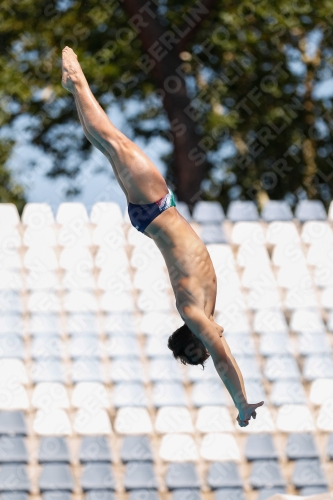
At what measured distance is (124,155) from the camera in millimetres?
5121

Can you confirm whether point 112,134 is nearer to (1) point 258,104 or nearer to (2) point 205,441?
(2) point 205,441

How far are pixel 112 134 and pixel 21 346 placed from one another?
4.43m

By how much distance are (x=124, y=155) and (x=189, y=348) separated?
127cm

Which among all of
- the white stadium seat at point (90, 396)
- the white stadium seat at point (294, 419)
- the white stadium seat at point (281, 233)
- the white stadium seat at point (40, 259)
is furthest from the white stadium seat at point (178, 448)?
A: the white stadium seat at point (281, 233)

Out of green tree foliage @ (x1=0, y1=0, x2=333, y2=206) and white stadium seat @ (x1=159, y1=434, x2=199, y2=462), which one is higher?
white stadium seat @ (x1=159, y1=434, x2=199, y2=462)

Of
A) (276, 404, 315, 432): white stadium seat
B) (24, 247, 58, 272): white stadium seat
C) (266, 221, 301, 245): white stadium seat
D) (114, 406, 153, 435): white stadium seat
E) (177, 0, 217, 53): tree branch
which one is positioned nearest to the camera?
(114, 406, 153, 435): white stadium seat

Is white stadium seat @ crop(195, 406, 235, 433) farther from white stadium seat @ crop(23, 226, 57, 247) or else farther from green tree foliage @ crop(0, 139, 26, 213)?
green tree foliage @ crop(0, 139, 26, 213)

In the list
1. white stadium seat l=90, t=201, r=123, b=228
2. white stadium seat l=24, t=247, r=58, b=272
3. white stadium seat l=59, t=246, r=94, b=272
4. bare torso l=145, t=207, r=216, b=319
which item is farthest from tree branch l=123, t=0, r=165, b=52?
bare torso l=145, t=207, r=216, b=319

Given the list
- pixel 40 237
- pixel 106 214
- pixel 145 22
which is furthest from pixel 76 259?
pixel 145 22

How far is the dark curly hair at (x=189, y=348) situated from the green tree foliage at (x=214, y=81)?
9.98 meters

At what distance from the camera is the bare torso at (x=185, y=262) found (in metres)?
5.00

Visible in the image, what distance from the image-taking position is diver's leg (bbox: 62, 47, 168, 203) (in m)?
5.12

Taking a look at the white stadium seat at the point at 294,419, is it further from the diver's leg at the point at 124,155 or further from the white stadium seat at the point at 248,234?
the diver's leg at the point at 124,155

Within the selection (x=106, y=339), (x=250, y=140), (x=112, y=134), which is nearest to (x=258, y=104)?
(x=250, y=140)
